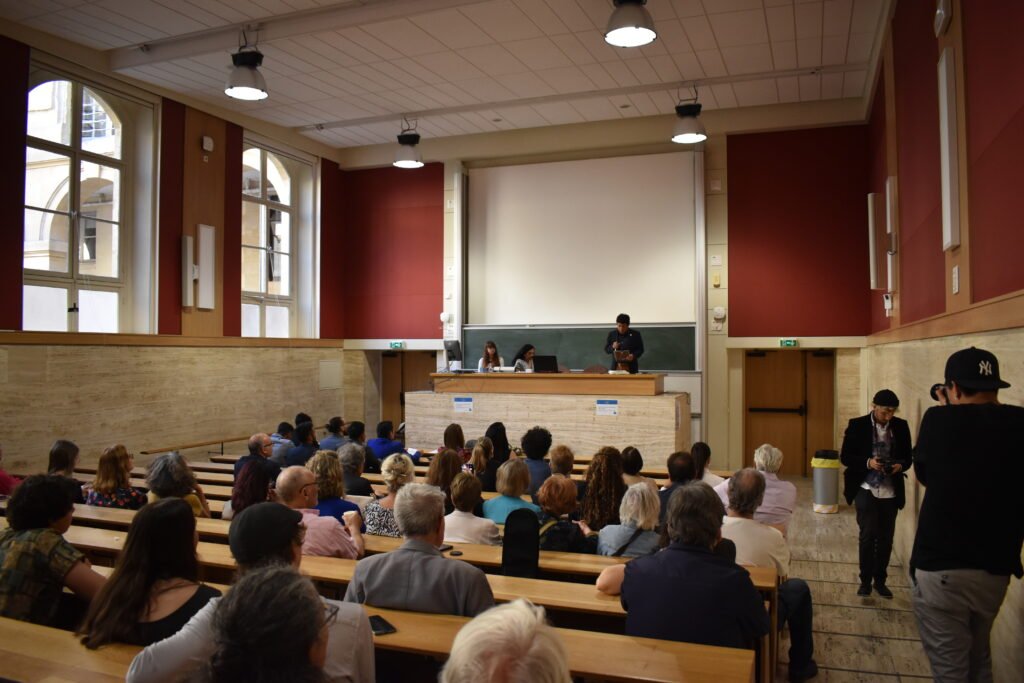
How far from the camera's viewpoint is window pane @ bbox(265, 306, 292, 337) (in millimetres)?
12047

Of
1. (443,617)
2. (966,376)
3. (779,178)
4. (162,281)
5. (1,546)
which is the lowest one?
(443,617)

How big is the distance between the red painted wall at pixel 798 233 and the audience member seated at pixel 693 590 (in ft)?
29.5

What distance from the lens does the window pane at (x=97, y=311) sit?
9.02 m

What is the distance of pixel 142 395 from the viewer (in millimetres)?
9359

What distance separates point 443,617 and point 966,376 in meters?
2.02

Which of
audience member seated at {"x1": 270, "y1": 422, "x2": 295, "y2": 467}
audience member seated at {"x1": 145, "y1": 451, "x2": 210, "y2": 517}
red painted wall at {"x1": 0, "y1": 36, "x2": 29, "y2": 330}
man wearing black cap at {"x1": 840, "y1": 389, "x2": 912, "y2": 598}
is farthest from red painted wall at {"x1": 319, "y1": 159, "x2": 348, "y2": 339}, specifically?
man wearing black cap at {"x1": 840, "y1": 389, "x2": 912, "y2": 598}

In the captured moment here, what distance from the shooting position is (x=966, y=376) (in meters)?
2.63

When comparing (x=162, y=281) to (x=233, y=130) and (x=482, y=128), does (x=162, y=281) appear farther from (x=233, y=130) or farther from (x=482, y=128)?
(x=482, y=128)

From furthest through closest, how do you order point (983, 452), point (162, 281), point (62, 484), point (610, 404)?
1. point (162, 281)
2. point (610, 404)
3. point (62, 484)
4. point (983, 452)

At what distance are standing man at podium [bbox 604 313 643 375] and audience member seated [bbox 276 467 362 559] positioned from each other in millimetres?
5303

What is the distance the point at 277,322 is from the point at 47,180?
4178 mm

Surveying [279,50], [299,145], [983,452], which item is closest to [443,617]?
[983,452]

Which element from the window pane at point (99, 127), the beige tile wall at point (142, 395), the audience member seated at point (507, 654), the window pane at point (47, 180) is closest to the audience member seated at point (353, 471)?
the audience member seated at point (507, 654)

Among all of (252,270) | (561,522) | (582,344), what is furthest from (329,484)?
(252,270)
